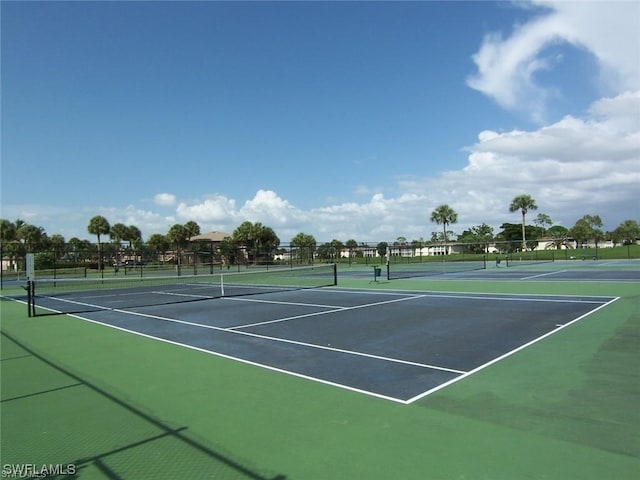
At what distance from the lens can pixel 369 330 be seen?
11156 millimetres

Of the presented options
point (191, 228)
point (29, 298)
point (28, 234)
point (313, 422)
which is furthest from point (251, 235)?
point (313, 422)

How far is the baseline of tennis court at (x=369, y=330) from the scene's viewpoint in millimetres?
7395

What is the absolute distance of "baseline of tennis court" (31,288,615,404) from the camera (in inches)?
291

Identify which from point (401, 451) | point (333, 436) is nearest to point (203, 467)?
point (333, 436)

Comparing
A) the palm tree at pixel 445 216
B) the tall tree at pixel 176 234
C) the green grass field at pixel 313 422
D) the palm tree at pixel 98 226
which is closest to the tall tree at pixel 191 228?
the tall tree at pixel 176 234

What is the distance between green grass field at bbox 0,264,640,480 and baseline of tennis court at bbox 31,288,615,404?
633 millimetres

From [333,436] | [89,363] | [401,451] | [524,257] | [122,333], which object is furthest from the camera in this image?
[524,257]

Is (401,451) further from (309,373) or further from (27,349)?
(27,349)

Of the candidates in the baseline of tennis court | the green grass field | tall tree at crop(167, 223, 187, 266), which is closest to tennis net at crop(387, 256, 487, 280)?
the baseline of tennis court

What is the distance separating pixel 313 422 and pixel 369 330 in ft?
19.9

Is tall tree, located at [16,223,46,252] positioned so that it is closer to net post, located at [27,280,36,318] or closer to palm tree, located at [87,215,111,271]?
palm tree, located at [87,215,111,271]

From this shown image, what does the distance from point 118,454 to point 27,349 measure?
7114 millimetres

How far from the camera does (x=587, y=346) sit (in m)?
8.73

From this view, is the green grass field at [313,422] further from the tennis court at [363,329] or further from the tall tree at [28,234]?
the tall tree at [28,234]
